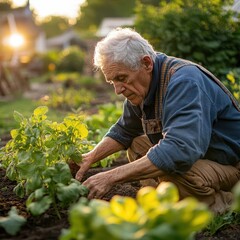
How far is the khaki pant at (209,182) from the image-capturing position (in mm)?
3498

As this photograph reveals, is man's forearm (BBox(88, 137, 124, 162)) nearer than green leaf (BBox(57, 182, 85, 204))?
No

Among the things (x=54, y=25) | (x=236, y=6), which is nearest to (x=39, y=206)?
(x=236, y=6)

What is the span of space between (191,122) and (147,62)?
0.61 meters

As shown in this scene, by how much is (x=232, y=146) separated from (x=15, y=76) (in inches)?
586

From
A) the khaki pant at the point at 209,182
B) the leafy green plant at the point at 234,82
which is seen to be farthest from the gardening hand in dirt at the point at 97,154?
the leafy green plant at the point at 234,82

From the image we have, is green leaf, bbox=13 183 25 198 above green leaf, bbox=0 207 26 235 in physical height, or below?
below

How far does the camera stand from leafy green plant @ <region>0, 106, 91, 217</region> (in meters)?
3.00

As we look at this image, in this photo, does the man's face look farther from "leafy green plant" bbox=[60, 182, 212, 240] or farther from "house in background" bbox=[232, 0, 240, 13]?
"house in background" bbox=[232, 0, 240, 13]

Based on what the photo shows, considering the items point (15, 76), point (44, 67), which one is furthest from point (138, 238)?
point (44, 67)

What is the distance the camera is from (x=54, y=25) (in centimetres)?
9538

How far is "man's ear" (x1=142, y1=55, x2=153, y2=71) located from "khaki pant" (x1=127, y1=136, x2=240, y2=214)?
74 cm

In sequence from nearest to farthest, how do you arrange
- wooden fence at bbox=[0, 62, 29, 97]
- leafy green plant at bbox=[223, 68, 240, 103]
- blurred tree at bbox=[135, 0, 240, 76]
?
leafy green plant at bbox=[223, 68, 240, 103]
blurred tree at bbox=[135, 0, 240, 76]
wooden fence at bbox=[0, 62, 29, 97]

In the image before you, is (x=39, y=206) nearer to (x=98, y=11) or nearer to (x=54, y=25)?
(x=98, y=11)

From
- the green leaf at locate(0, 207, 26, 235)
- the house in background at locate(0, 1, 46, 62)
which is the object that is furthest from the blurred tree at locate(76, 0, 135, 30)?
the green leaf at locate(0, 207, 26, 235)
